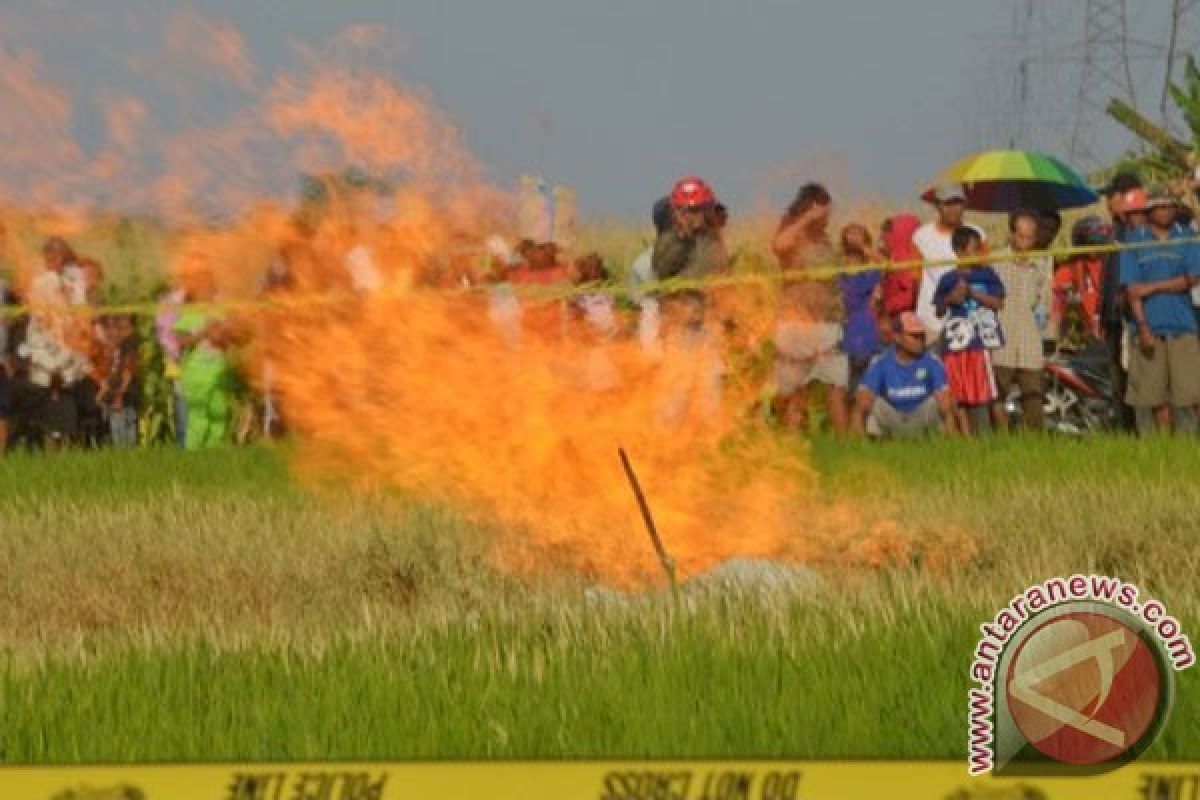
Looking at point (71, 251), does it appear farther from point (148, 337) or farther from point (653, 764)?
point (653, 764)

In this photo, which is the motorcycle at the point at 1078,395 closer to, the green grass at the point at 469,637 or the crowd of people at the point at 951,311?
the crowd of people at the point at 951,311

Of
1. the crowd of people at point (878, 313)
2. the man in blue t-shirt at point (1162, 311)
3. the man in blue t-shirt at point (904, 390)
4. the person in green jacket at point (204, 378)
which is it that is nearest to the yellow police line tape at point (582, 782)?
the crowd of people at point (878, 313)

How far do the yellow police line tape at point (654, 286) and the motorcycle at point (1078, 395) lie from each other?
1.97 metres

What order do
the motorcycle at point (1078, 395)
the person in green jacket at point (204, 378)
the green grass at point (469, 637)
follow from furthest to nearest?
1. the motorcycle at point (1078, 395)
2. the person in green jacket at point (204, 378)
3. the green grass at point (469, 637)

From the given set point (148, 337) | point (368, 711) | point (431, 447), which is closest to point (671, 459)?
point (431, 447)

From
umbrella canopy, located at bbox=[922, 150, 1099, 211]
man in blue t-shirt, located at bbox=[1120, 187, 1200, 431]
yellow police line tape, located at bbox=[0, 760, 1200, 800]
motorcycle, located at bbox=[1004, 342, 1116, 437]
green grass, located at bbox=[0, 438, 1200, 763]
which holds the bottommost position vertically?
yellow police line tape, located at bbox=[0, 760, 1200, 800]

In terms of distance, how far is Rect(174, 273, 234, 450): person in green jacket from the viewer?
65.1 ft

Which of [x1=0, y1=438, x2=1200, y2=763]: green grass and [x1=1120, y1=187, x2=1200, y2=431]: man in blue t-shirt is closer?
[x1=0, y1=438, x2=1200, y2=763]: green grass

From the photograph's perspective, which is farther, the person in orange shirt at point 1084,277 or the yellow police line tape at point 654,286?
the person in orange shirt at point 1084,277

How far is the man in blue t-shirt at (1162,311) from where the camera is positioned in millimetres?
17984

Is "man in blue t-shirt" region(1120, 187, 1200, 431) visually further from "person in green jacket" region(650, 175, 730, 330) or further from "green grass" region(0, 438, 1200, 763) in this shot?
"green grass" region(0, 438, 1200, 763)

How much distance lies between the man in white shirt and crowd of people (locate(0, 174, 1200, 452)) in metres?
0.02

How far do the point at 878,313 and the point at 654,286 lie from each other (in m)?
3.07

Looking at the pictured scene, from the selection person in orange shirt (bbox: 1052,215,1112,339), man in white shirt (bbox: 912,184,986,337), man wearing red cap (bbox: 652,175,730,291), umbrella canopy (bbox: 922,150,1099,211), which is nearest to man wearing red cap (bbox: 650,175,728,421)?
man wearing red cap (bbox: 652,175,730,291)
